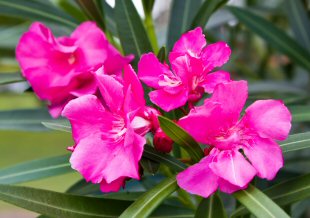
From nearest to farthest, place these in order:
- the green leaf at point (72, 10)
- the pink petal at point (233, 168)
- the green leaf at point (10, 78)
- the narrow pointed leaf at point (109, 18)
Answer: the pink petal at point (233, 168) < the green leaf at point (10, 78) < the narrow pointed leaf at point (109, 18) < the green leaf at point (72, 10)

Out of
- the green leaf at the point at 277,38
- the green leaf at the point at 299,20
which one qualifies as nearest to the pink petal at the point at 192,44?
the green leaf at the point at 277,38

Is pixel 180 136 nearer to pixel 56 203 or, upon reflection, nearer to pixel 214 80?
pixel 214 80

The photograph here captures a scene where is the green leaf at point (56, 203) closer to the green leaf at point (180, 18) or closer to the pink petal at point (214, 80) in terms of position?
the pink petal at point (214, 80)

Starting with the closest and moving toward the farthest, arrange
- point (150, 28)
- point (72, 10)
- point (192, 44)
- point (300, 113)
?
1. point (192, 44)
2. point (300, 113)
3. point (150, 28)
4. point (72, 10)

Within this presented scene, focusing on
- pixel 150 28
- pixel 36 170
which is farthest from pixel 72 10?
pixel 36 170

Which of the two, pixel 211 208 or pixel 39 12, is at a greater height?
pixel 39 12

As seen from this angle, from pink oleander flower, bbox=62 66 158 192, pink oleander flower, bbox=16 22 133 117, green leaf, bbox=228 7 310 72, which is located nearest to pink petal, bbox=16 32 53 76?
pink oleander flower, bbox=16 22 133 117
